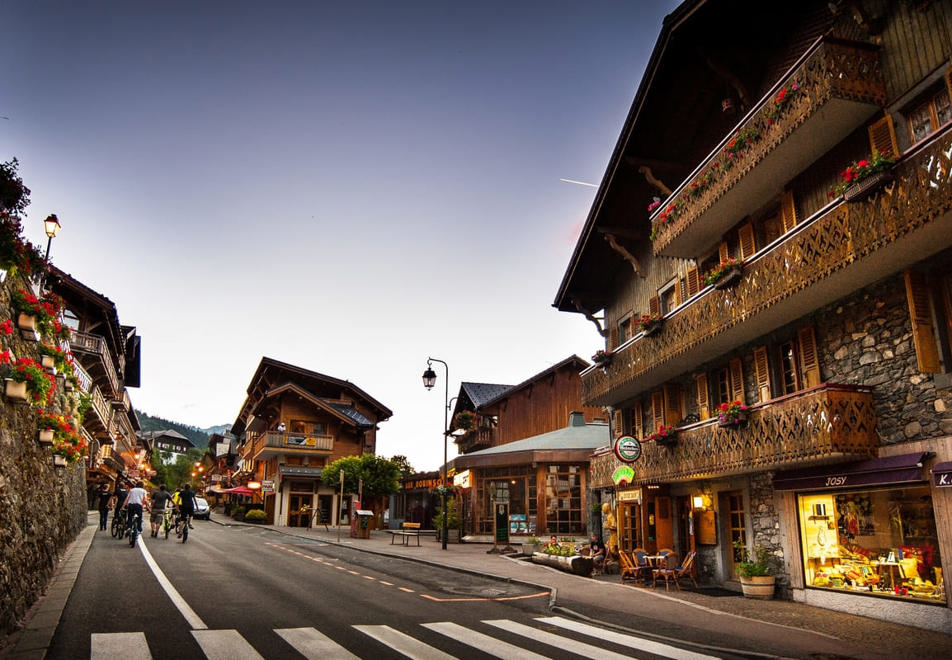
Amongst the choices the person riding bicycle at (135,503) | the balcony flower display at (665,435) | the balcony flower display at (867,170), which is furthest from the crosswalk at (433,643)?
the person riding bicycle at (135,503)

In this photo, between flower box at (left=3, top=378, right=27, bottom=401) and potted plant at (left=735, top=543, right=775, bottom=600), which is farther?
potted plant at (left=735, top=543, right=775, bottom=600)

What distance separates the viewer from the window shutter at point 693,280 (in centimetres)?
1834

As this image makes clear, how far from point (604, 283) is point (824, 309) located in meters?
12.0

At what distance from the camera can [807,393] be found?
39.8ft

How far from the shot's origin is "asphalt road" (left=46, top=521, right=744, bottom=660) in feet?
25.2

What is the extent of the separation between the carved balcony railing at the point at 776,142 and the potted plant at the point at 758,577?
8.05 meters

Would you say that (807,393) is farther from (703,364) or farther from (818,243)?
(703,364)

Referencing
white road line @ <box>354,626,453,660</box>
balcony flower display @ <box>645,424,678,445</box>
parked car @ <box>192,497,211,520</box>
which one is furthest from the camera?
parked car @ <box>192,497,211,520</box>

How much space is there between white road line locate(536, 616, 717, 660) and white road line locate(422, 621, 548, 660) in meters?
1.63

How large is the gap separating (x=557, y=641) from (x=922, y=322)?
7.99 m

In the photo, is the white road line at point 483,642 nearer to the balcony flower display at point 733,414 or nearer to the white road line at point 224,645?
the white road line at point 224,645

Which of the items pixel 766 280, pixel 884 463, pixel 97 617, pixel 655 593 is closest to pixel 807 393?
pixel 884 463

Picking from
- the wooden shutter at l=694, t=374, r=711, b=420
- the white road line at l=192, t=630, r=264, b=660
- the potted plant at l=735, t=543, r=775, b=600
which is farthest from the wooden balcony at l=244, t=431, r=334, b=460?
the white road line at l=192, t=630, r=264, b=660

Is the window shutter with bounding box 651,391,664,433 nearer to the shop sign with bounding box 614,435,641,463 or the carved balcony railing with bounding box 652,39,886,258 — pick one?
the shop sign with bounding box 614,435,641,463
